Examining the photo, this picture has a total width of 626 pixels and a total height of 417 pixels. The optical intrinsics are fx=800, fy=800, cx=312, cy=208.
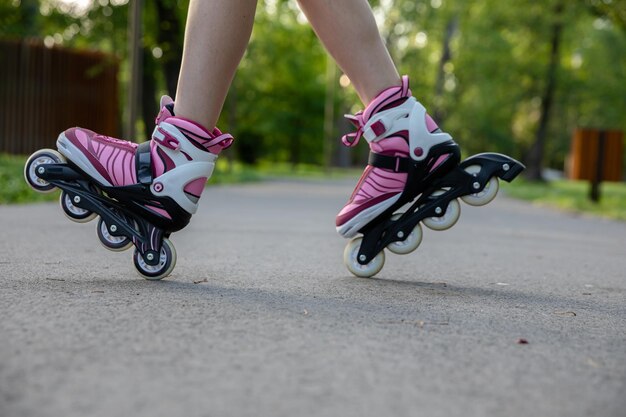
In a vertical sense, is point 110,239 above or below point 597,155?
below

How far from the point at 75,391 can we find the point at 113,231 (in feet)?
3.74

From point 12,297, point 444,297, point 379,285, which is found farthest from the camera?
point 379,285

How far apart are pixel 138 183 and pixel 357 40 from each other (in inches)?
31.8

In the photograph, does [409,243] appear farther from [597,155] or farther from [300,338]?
[597,155]

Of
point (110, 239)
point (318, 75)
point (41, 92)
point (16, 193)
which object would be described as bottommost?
point (16, 193)

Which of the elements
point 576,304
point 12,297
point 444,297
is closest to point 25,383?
point 12,297

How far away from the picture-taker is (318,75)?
48.2 m

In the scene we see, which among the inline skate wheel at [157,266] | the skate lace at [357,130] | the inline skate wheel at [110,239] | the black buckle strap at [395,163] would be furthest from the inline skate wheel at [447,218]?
the inline skate wheel at [110,239]

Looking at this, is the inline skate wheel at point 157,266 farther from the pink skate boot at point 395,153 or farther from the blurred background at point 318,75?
the blurred background at point 318,75

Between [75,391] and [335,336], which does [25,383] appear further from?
[335,336]

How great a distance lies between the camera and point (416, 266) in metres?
3.20

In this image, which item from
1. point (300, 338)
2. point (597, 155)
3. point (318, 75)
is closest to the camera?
point (300, 338)

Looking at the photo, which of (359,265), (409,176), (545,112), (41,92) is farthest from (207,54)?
(545,112)

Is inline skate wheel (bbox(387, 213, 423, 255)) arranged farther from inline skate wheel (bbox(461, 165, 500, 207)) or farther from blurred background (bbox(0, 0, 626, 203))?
blurred background (bbox(0, 0, 626, 203))
